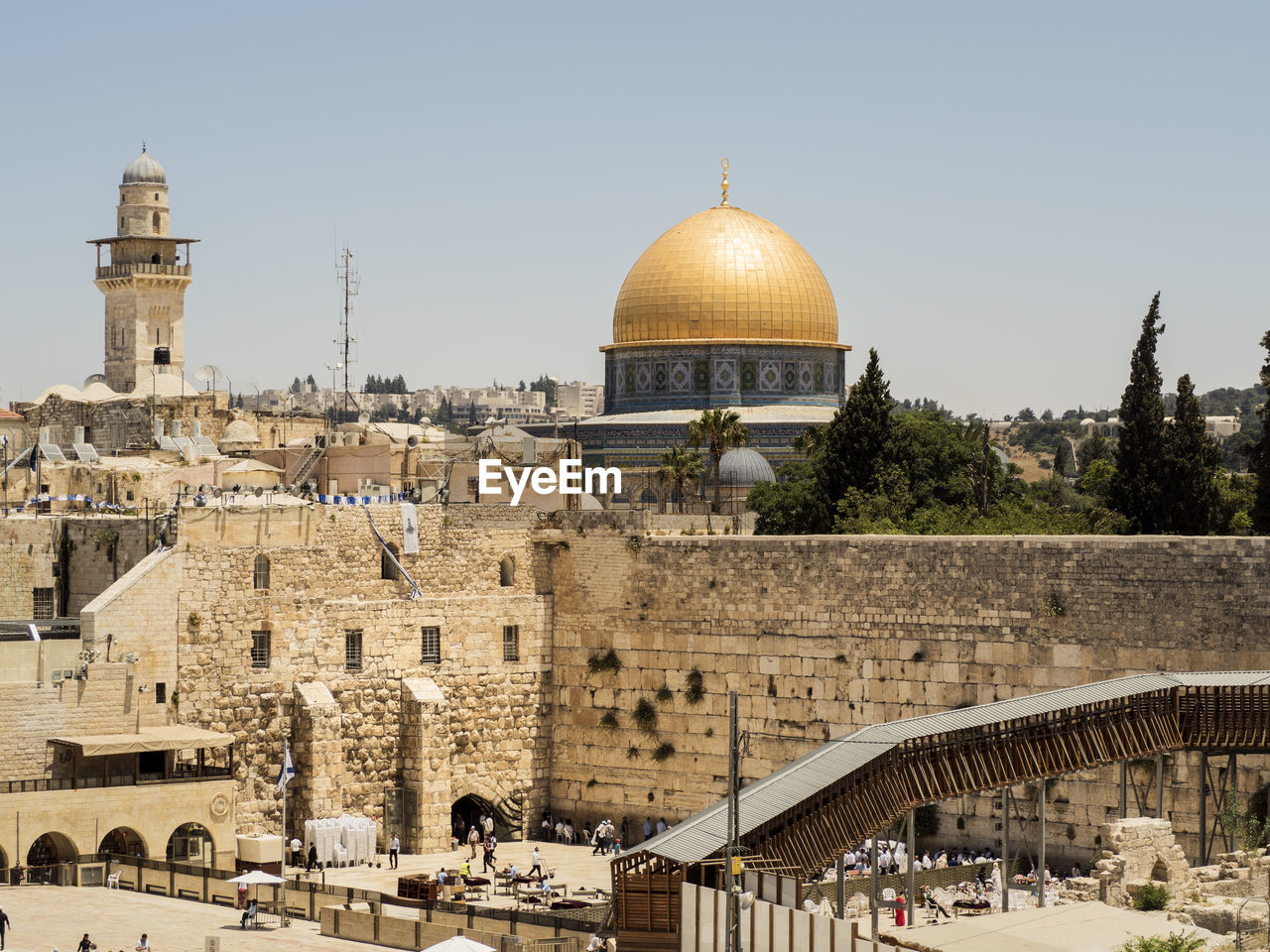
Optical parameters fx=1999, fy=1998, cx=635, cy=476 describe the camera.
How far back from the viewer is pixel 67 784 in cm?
2950

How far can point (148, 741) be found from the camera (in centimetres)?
2964

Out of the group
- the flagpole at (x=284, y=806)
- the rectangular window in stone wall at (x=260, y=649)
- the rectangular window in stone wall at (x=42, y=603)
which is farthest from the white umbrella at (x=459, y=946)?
the rectangular window in stone wall at (x=42, y=603)

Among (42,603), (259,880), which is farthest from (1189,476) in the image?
(42,603)

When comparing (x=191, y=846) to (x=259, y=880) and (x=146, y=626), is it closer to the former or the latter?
(x=146, y=626)

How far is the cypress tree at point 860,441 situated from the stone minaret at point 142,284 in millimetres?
21048

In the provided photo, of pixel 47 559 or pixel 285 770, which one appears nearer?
pixel 285 770

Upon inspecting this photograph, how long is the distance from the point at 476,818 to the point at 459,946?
1206 cm

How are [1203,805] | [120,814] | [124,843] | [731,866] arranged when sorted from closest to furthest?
[731,866]
[1203,805]
[120,814]
[124,843]

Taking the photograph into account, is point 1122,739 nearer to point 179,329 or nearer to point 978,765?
point 978,765

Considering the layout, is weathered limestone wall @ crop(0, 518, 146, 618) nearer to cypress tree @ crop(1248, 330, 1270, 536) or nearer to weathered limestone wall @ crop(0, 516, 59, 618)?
weathered limestone wall @ crop(0, 516, 59, 618)

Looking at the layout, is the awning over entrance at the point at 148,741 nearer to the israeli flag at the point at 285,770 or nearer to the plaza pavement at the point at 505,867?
the israeli flag at the point at 285,770

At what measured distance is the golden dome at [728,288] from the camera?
54250mm

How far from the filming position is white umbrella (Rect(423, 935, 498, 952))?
2244 cm

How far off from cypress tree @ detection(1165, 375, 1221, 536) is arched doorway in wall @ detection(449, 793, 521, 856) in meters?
12.7
